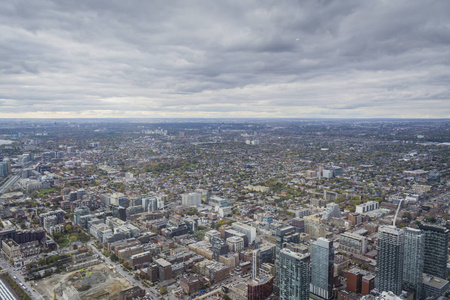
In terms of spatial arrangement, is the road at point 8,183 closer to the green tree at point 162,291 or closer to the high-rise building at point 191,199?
the high-rise building at point 191,199

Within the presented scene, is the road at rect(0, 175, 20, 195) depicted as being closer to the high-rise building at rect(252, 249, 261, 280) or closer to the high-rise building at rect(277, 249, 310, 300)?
the high-rise building at rect(252, 249, 261, 280)

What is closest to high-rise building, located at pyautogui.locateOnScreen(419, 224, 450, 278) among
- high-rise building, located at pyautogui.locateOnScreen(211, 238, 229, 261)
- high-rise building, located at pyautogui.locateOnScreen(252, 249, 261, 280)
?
high-rise building, located at pyautogui.locateOnScreen(252, 249, 261, 280)

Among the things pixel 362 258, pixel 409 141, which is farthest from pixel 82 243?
pixel 409 141

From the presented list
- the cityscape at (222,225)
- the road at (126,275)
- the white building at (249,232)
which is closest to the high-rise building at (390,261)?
the cityscape at (222,225)

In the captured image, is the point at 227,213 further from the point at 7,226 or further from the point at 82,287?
the point at 7,226

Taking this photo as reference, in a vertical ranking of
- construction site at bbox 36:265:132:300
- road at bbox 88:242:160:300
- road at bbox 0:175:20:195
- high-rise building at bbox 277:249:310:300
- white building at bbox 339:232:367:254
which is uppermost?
high-rise building at bbox 277:249:310:300

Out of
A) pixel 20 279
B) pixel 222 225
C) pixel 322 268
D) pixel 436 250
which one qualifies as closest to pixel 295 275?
pixel 322 268

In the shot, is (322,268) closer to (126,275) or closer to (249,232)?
(249,232)
